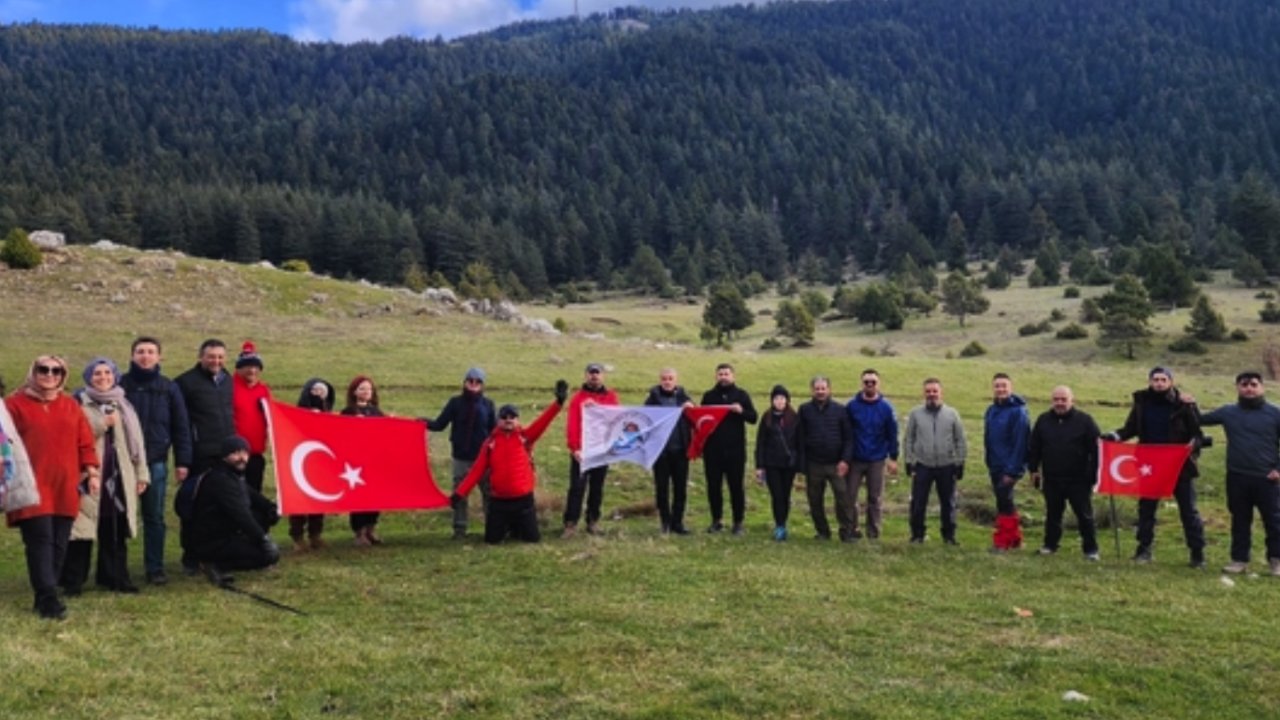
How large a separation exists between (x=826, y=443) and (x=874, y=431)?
30.9 inches

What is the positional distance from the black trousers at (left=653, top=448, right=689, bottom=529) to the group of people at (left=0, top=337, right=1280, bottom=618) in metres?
0.02

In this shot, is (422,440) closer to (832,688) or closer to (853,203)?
(832,688)

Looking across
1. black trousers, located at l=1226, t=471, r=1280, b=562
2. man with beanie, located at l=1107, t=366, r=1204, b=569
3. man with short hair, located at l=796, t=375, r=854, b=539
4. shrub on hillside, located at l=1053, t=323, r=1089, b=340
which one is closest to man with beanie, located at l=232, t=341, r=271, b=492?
man with short hair, located at l=796, t=375, r=854, b=539

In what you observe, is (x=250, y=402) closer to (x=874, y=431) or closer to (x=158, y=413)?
(x=158, y=413)

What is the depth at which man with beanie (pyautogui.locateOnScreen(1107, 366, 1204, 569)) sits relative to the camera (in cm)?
1401

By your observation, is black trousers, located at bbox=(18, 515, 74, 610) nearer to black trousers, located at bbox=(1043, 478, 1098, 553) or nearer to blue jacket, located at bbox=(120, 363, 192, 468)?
blue jacket, located at bbox=(120, 363, 192, 468)

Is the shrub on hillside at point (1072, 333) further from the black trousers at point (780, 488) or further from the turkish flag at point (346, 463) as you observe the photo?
the turkish flag at point (346, 463)

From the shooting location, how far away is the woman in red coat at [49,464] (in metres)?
10.0

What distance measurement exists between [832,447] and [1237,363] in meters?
50.6

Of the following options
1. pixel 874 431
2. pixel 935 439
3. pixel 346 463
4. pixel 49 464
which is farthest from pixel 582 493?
pixel 49 464

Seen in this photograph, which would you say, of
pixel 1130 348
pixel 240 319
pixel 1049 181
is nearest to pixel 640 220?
pixel 1049 181

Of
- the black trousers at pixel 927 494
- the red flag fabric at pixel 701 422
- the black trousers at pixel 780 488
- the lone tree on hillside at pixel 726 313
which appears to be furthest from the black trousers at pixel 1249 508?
the lone tree on hillside at pixel 726 313

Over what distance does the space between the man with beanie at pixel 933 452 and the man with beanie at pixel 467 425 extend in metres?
6.31

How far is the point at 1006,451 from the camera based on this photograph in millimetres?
15031
